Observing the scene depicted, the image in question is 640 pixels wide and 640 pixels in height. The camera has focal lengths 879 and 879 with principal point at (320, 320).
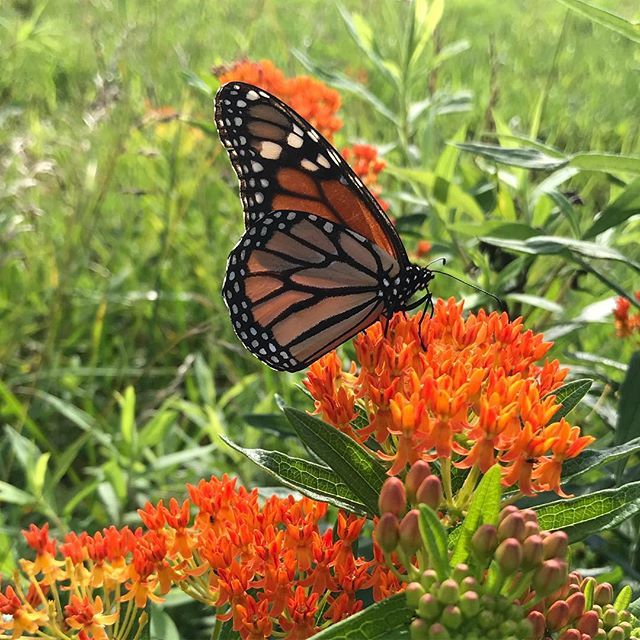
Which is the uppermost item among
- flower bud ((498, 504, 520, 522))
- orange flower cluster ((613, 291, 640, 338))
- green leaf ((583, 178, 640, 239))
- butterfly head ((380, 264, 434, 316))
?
green leaf ((583, 178, 640, 239))

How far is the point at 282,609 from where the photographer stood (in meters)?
1.36

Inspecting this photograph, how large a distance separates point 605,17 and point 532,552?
1.15 m

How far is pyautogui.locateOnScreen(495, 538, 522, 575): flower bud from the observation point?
3.44ft

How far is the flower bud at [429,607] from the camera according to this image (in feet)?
3.43

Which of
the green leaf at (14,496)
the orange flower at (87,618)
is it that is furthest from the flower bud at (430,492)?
the green leaf at (14,496)

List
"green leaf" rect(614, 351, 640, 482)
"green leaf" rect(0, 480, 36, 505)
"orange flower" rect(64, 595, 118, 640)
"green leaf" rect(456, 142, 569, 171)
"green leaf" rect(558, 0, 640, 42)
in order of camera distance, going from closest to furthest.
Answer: "orange flower" rect(64, 595, 118, 640) → "green leaf" rect(558, 0, 640, 42) → "green leaf" rect(614, 351, 640, 482) → "green leaf" rect(456, 142, 569, 171) → "green leaf" rect(0, 480, 36, 505)

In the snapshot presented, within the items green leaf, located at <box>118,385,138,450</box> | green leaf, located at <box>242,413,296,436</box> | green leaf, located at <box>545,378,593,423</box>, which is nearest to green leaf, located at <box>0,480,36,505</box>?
green leaf, located at <box>118,385,138,450</box>

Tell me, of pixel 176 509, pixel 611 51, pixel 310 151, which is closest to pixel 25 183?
pixel 310 151

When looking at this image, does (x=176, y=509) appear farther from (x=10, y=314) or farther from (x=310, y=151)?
(x=10, y=314)

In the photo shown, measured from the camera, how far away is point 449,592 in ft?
3.42

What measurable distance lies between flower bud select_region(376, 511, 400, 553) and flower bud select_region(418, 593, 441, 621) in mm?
84

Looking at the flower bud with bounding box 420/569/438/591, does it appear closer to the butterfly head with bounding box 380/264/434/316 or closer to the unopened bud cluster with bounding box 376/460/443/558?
the unopened bud cluster with bounding box 376/460/443/558

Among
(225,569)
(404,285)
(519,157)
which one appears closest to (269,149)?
(404,285)

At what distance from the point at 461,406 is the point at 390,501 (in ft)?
0.75
